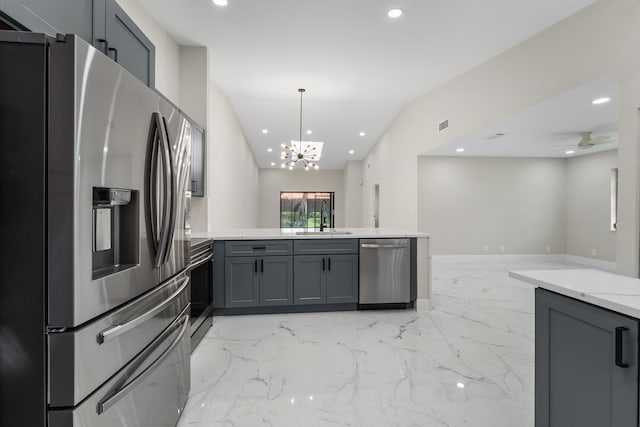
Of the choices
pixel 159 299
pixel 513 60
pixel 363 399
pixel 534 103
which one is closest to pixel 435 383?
pixel 363 399

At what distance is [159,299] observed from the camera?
1373 mm

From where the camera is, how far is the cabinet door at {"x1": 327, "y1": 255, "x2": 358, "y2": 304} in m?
3.44

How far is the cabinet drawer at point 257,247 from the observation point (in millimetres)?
3264

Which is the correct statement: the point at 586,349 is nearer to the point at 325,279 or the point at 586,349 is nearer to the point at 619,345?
the point at 619,345

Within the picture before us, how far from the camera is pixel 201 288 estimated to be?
9.34 feet

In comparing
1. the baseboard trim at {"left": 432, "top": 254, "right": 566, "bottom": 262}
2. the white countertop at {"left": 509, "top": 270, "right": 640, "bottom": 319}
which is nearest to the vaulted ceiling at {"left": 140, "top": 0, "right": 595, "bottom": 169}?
the white countertop at {"left": 509, "top": 270, "right": 640, "bottom": 319}

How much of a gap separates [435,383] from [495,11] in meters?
3.57

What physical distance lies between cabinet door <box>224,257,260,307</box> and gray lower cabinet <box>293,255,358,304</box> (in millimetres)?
430

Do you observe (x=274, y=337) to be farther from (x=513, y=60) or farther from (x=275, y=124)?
(x=275, y=124)

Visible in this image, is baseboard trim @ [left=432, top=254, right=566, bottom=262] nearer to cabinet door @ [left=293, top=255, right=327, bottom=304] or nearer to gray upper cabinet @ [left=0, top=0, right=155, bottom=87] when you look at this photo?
cabinet door @ [left=293, top=255, right=327, bottom=304]

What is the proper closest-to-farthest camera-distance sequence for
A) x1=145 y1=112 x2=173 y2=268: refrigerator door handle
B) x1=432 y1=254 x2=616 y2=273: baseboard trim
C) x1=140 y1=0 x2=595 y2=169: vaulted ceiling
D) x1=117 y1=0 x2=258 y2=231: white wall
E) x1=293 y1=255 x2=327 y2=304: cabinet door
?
x1=145 y1=112 x2=173 y2=268: refrigerator door handle
x1=140 y1=0 x2=595 y2=169: vaulted ceiling
x1=117 y1=0 x2=258 y2=231: white wall
x1=293 y1=255 x2=327 y2=304: cabinet door
x1=432 y1=254 x2=616 y2=273: baseboard trim

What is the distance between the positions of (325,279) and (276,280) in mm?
541

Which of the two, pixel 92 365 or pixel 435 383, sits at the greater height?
pixel 92 365

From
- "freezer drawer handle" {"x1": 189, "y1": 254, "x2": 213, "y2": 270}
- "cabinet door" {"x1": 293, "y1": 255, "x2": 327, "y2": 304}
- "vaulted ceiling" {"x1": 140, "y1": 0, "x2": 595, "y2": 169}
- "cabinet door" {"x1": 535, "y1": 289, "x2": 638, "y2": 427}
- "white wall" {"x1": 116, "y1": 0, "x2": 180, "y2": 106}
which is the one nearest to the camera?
"cabinet door" {"x1": 535, "y1": 289, "x2": 638, "y2": 427}
